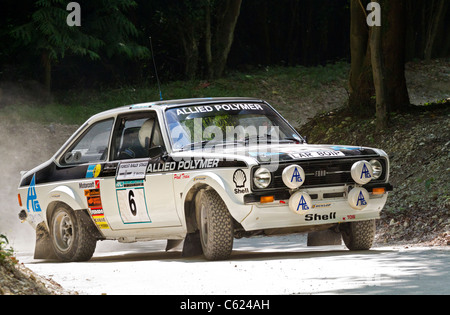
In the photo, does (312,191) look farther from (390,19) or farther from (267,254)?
(390,19)

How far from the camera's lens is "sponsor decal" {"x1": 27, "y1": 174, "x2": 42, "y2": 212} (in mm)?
11289

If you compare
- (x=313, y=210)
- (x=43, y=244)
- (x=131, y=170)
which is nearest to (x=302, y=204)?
(x=313, y=210)

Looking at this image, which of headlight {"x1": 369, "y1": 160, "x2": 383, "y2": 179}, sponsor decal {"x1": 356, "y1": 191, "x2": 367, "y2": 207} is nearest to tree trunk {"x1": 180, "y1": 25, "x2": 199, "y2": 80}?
headlight {"x1": 369, "y1": 160, "x2": 383, "y2": 179}

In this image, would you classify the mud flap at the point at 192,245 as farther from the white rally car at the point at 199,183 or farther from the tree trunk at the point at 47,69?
the tree trunk at the point at 47,69

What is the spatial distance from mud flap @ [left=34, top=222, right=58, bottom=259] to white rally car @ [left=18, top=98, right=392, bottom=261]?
0.02 metres

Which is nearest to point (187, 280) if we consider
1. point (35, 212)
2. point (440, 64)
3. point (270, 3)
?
point (35, 212)

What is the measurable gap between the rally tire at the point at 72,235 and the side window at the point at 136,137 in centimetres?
89

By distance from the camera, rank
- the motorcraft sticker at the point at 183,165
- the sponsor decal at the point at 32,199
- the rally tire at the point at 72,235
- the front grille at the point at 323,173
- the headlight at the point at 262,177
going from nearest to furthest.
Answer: the headlight at the point at 262,177, the front grille at the point at 323,173, the motorcraft sticker at the point at 183,165, the rally tire at the point at 72,235, the sponsor decal at the point at 32,199

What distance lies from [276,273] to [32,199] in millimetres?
4396

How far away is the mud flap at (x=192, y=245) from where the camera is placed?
9.98 metres

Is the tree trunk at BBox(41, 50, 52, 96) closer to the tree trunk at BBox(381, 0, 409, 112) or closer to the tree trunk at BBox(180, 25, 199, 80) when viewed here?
the tree trunk at BBox(180, 25, 199, 80)

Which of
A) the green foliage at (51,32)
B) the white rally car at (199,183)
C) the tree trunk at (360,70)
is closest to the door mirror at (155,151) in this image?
the white rally car at (199,183)

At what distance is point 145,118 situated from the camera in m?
10.5
